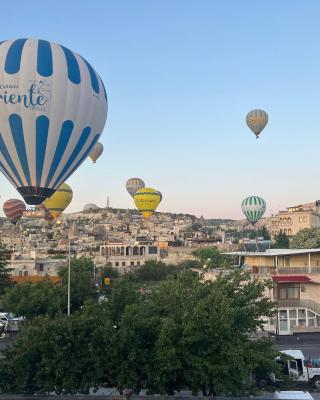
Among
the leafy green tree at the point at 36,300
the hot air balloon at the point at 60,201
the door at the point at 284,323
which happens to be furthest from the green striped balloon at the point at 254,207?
the leafy green tree at the point at 36,300

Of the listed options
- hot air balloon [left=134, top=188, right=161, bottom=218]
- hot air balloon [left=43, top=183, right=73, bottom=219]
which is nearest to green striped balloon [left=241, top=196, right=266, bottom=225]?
hot air balloon [left=134, top=188, right=161, bottom=218]

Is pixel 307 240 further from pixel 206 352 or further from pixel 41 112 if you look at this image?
pixel 206 352

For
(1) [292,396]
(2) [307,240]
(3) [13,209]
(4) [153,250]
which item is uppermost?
(3) [13,209]

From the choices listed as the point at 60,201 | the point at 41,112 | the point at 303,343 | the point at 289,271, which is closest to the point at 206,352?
the point at 303,343

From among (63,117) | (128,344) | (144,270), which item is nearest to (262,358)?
(128,344)

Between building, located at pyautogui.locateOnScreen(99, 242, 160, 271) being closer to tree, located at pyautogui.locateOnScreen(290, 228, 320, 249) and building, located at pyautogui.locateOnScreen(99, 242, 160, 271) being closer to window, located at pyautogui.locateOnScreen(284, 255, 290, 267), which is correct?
tree, located at pyautogui.locateOnScreen(290, 228, 320, 249)

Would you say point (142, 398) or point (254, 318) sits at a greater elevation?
point (254, 318)

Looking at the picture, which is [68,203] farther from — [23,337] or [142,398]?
[142,398]
